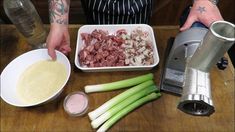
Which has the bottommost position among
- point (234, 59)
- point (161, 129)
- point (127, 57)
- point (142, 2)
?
point (234, 59)

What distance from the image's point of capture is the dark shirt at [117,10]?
3.76ft

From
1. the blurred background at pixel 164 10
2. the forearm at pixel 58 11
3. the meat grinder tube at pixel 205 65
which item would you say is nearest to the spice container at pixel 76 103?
the forearm at pixel 58 11

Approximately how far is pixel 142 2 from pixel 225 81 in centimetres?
54

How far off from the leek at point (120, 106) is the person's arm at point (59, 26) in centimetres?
32

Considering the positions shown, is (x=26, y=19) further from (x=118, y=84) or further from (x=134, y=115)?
(x=134, y=115)

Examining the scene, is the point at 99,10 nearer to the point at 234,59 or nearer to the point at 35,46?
the point at 35,46

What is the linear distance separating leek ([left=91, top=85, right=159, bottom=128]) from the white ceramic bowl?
7.1 inches

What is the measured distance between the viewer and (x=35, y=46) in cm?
110

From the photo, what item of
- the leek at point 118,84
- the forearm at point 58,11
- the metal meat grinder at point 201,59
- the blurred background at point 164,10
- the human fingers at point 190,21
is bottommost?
the blurred background at point 164,10

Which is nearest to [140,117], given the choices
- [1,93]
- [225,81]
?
[225,81]

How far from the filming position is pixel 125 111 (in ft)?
2.91

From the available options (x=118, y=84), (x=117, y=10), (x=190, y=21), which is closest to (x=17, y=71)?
(x=118, y=84)

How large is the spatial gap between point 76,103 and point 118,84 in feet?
0.60

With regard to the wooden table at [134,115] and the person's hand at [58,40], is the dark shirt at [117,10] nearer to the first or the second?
the person's hand at [58,40]
